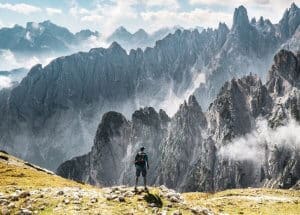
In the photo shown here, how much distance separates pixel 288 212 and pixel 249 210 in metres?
4.93

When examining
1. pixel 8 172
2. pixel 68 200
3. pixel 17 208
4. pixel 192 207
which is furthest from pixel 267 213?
pixel 8 172

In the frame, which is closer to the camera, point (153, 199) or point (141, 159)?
point (153, 199)

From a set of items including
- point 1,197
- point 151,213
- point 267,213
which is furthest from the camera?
point 267,213

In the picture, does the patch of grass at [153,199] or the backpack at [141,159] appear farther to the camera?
the backpack at [141,159]

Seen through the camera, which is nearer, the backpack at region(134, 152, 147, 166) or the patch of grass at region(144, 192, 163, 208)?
the patch of grass at region(144, 192, 163, 208)

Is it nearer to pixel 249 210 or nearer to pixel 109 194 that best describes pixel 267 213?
pixel 249 210

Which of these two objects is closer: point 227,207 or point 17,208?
point 17,208

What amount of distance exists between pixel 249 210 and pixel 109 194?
64.2ft

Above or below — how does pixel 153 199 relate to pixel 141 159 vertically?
below

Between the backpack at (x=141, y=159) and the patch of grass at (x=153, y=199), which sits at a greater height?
the backpack at (x=141, y=159)

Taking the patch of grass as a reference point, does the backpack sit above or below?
above

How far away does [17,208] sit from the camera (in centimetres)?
3934

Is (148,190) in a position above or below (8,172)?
below

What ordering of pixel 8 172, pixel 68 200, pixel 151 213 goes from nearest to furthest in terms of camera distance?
pixel 151 213 < pixel 68 200 < pixel 8 172
